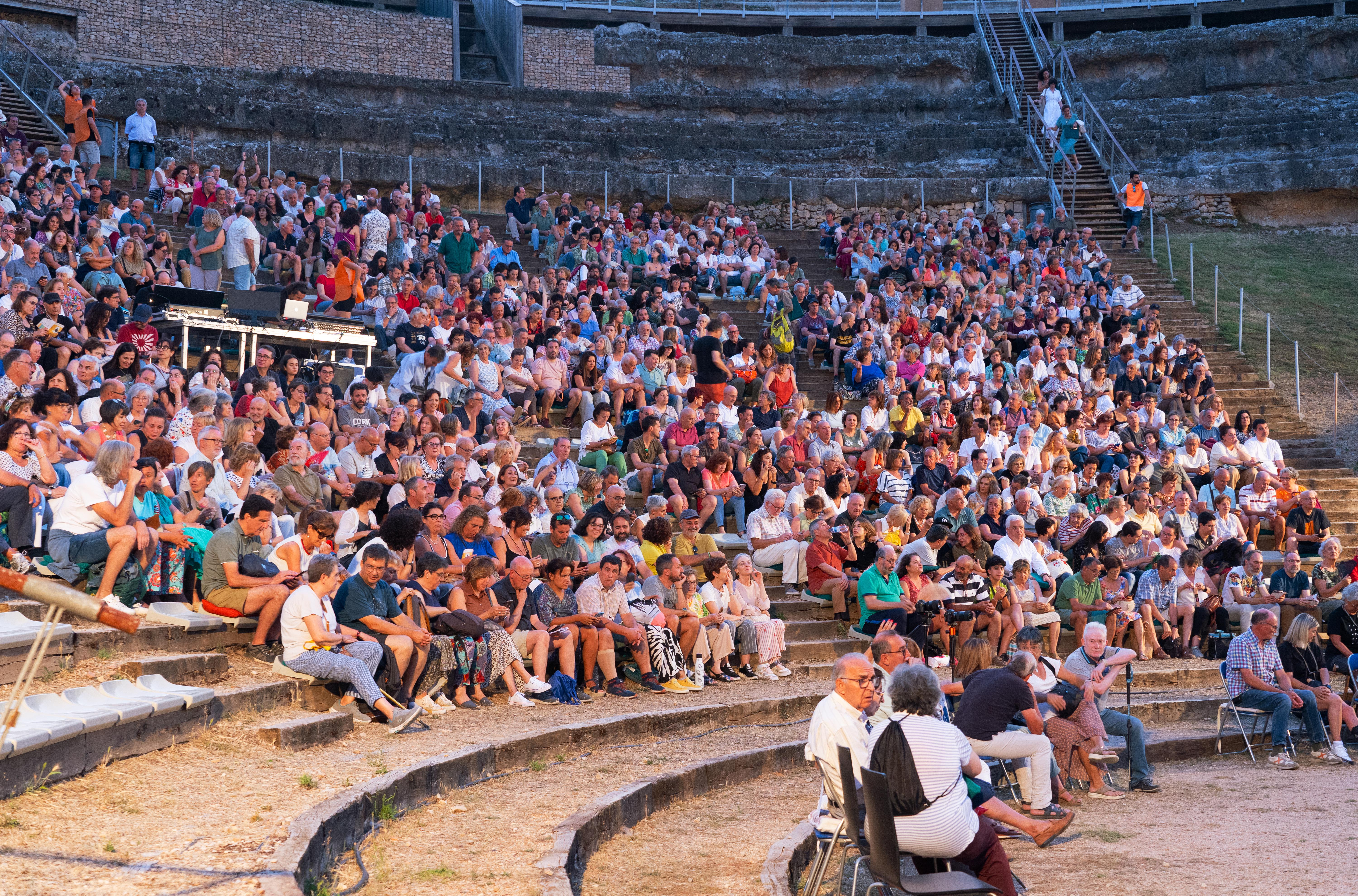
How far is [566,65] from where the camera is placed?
2933cm

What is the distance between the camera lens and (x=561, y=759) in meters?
7.97

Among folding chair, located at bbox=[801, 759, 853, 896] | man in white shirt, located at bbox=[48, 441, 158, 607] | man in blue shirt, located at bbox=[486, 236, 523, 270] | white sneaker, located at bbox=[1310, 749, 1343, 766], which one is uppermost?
man in blue shirt, located at bbox=[486, 236, 523, 270]

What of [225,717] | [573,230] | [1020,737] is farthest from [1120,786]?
[573,230]

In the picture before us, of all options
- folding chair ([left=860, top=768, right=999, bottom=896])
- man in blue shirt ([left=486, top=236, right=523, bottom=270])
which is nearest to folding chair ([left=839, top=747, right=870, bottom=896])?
folding chair ([left=860, top=768, right=999, bottom=896])

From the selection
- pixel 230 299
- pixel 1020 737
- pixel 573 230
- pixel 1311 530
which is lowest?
pixel 1020 737

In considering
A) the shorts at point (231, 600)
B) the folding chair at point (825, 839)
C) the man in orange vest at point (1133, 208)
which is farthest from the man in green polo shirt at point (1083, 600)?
the man in orange vest at point (1133, 208)

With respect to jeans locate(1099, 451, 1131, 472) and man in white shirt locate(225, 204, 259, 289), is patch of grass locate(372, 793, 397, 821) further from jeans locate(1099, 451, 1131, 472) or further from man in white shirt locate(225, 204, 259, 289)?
jeans locate(1099, 451, 1131, 472)

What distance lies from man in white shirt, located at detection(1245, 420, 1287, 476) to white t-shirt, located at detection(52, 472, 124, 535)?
12.4 m

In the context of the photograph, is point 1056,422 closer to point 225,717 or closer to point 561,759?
point 561,759

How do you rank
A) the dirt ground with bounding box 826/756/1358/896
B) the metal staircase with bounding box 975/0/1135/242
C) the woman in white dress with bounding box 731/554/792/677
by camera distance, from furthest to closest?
the metal staircase with bounding box 975/0/1135/242 → the woman in white dress with bounding box 731/554/792/677 → the dirt ground with bounding box 826/756/1358/896

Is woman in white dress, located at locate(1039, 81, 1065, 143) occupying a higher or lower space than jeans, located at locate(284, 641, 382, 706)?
higher

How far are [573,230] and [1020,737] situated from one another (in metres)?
12.6

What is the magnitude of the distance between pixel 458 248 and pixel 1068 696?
10.8 m

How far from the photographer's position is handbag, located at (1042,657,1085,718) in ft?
28.9
